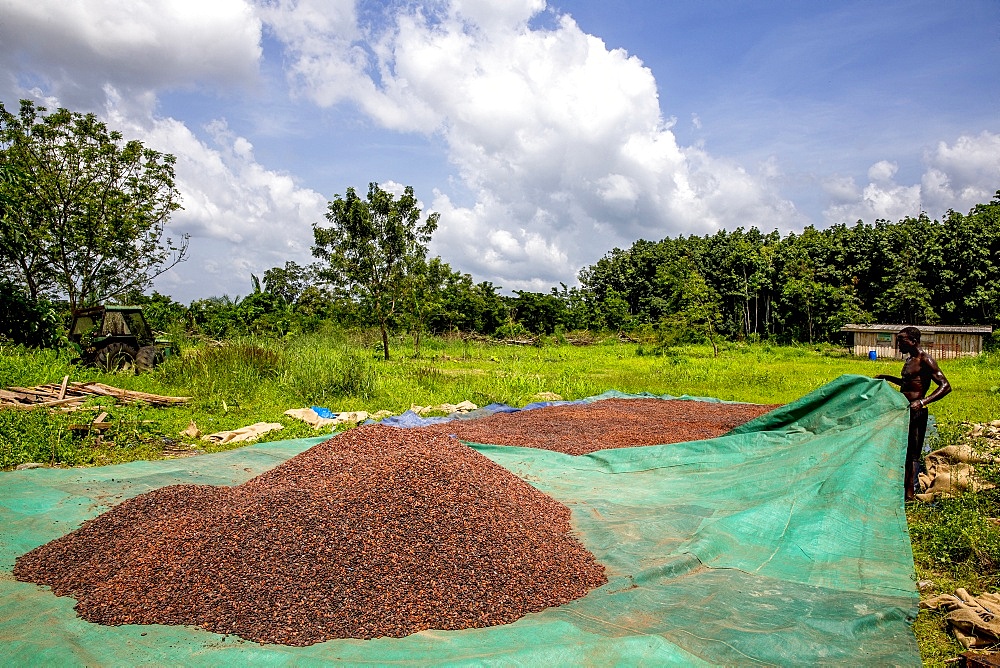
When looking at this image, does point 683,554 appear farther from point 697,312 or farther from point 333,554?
point 697,312

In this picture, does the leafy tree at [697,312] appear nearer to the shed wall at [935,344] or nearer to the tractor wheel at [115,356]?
the shed wall at [935,344]

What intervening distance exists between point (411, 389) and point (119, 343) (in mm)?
5032

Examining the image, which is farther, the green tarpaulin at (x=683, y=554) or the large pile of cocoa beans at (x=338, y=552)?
the large pile of cocoa beans at (x=338, y=552)

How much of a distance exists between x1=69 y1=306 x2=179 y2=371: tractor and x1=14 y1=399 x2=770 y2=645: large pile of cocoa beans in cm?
770

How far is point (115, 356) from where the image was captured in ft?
33.6

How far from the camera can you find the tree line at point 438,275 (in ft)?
41.6

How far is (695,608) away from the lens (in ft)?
8.66

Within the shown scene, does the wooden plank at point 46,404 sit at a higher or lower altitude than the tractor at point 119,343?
lower

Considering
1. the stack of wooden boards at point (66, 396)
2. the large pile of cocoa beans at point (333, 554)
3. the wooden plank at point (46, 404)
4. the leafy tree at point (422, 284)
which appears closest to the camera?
the large pile of cocoa beans at point (333, 554)

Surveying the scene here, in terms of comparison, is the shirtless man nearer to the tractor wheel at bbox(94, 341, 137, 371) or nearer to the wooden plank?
the wooden plank

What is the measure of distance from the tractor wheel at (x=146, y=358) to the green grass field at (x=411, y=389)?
637 mm

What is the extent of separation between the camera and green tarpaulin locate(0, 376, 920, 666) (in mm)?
2203

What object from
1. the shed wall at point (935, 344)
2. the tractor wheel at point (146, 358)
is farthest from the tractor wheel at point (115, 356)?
the shed wall at point (935, 344)

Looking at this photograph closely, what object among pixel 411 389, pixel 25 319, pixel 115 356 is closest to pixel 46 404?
pixel 115 356
